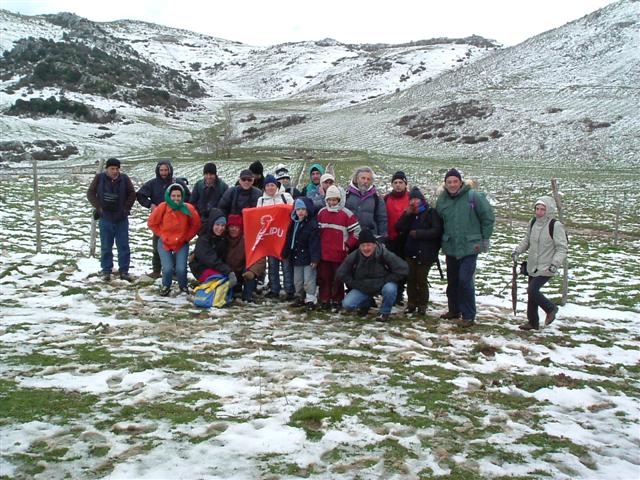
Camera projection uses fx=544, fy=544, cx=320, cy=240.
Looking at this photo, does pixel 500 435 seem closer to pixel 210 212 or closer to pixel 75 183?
pixel 210 212

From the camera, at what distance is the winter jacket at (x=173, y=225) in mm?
10094

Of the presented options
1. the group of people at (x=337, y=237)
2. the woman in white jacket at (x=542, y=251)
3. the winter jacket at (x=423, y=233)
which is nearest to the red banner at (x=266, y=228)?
the group of people at (x=337, y=237)

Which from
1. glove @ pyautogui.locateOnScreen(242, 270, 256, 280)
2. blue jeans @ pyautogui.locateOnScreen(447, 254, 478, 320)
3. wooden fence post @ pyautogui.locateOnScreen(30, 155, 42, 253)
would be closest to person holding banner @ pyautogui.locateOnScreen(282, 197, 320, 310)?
glove @ pyautogui.locateOnScreen(242, 270, 256, 280)

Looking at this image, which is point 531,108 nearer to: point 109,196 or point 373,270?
point 373,270

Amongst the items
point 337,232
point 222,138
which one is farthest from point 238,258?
point 222,138

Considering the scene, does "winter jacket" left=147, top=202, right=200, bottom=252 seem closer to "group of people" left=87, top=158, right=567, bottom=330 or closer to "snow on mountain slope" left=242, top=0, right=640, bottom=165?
"group of people" left=87, top=158, right=567, bottom=330

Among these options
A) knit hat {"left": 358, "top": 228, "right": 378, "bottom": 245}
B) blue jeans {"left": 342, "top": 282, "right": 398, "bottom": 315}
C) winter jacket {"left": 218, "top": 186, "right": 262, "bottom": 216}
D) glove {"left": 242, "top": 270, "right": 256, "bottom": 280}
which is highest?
winter jacket {"left": 218, "top": 186, "right": 262, "bottom": 216}

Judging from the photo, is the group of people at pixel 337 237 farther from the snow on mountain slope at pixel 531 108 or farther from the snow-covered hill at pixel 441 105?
the snow on mountain slope at pixel 531 108

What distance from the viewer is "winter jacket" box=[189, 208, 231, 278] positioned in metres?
9.80

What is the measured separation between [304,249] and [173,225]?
2507 millimetres

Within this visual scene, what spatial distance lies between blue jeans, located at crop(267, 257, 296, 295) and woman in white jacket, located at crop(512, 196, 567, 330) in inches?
160

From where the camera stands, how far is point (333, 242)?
9.48 metres

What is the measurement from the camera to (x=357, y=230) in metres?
9.38

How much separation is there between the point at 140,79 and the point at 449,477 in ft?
339
